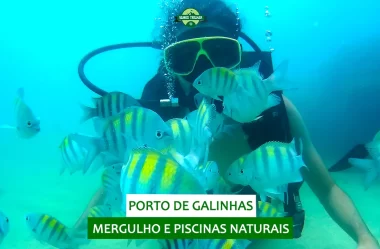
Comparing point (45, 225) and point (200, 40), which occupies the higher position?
point (200, 40)

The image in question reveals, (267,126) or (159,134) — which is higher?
(159,134)

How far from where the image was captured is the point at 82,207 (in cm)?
705

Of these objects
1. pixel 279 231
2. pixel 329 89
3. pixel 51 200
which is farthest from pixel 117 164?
pixel 329 89

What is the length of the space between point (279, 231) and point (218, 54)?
4.68 ft

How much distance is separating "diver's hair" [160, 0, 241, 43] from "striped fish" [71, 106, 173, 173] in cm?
152

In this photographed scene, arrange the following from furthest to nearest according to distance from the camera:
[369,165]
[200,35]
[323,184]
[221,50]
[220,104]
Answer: [323,184]
[200,35]
[221,50]
[369,165]
[220,104]

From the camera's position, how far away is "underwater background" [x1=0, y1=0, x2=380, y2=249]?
5.95m

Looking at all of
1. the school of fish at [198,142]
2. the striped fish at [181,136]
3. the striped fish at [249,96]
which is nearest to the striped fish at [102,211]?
the school of fish at [198,142]

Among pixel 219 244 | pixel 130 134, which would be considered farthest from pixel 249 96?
pixel 219 244

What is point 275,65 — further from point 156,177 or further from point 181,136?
point 156,177

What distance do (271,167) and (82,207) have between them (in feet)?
18.0

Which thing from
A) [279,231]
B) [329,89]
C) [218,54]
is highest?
[218,54]

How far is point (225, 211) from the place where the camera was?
2.44m

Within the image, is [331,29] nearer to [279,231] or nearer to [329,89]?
[329,89]
